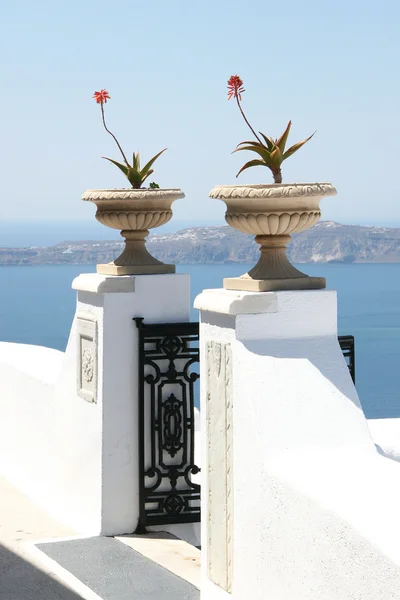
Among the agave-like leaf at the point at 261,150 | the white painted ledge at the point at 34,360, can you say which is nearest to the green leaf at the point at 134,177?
the white painted ledge at the point at 34,360

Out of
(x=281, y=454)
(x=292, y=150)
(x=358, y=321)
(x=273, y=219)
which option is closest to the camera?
(x=281, y=454)

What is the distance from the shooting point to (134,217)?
6.67 metres

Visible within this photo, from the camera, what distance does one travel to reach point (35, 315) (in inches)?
2761

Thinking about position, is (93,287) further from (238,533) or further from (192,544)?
(238,533)

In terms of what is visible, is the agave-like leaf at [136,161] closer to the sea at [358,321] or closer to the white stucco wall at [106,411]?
the white stucco wall at [106,411]

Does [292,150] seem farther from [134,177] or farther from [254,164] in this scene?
[134,177]

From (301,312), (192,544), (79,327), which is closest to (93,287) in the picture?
(79,327)

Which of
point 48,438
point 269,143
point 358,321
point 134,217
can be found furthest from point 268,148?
point 358,321

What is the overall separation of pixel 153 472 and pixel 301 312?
89.9 inches

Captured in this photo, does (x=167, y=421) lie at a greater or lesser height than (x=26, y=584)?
greater

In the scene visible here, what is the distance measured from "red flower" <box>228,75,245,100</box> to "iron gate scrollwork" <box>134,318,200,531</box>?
2055 millimetres

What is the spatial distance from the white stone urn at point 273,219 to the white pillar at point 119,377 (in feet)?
5.87

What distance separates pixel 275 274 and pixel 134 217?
2.03m

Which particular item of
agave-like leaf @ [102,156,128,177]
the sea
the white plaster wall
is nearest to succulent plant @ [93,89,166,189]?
agave-like leaf @ [102,156,128,177]
